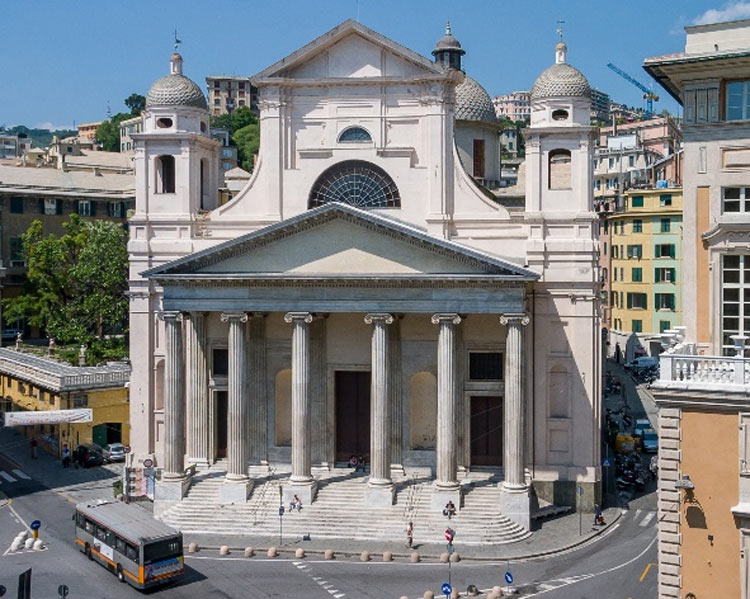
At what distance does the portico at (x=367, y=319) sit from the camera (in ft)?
147

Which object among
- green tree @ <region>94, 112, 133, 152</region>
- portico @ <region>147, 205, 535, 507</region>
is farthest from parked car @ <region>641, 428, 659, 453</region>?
green tree @ <region>94, 112, 133, 152</region>

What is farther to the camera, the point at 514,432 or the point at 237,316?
the point at 237,316

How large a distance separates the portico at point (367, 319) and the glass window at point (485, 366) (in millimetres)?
690

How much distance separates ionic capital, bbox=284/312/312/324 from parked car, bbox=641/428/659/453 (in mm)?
25744

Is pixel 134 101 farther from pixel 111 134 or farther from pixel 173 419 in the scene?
pixel 173 419

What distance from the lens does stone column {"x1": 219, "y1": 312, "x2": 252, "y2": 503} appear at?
152 feet

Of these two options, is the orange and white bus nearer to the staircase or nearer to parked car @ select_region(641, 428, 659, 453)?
the staircase

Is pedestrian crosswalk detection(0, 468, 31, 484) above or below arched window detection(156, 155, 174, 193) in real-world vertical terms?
below

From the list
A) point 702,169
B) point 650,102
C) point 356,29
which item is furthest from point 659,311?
point 650,102

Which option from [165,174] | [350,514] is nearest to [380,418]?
[350,514]

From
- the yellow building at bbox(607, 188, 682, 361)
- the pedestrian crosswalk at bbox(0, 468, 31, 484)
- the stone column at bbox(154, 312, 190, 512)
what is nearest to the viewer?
the stone column at bbox(154, 312, 190, 512)

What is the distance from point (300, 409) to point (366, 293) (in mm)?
6219

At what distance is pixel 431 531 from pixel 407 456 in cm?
602

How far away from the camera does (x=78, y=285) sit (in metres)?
77.9
